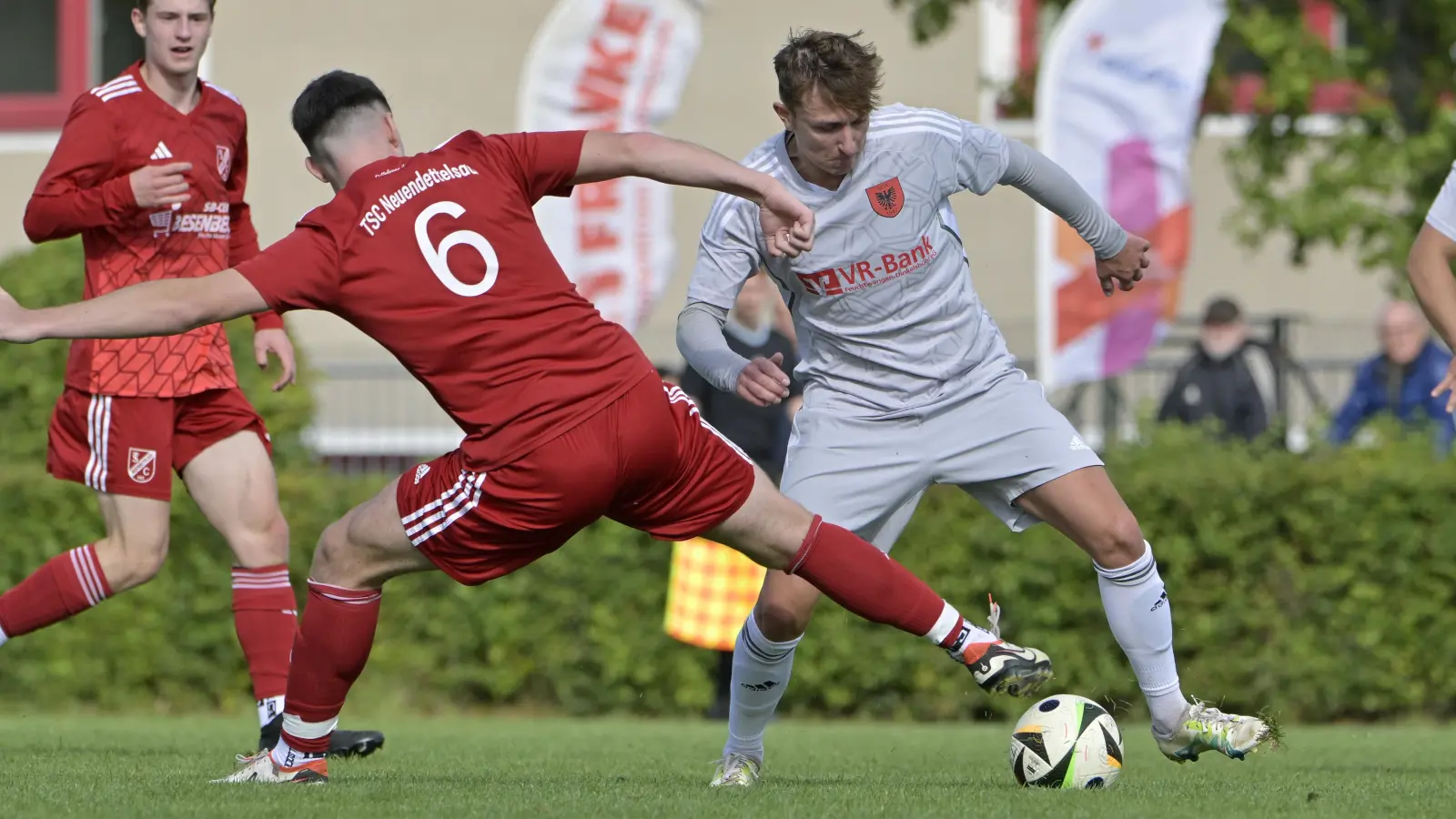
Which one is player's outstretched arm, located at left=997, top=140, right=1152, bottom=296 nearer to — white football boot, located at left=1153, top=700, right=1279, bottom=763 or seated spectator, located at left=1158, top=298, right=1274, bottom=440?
white football boot, located at left=1153, top=700, right=1279, bottom=763

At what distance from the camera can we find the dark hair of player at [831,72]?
588cm

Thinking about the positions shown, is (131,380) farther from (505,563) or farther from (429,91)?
(429,91)

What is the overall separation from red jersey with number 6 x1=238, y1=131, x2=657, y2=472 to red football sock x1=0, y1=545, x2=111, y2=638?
2.16 metres

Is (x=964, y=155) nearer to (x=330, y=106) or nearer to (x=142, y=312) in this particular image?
(x=330, y=106)

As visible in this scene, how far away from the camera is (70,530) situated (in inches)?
435

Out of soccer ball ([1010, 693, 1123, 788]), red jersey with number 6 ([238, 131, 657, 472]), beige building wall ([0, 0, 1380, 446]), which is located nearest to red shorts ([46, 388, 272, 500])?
red jersey with number 6 ([238, 131, 657, 472])

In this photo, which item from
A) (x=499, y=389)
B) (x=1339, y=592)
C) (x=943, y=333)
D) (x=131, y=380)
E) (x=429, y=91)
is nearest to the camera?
(x=499, y=389)

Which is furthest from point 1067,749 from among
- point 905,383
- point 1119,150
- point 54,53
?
point 54,53

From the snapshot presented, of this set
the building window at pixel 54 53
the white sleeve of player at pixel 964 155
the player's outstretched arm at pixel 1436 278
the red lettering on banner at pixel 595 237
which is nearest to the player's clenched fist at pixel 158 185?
the white sleeve of player at pixel 964 155

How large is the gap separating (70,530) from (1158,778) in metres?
6.83

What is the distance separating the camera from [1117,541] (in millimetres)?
6324

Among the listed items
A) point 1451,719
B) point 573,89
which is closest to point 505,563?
point 1451,719

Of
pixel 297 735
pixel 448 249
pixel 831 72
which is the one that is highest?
pixel 831 72

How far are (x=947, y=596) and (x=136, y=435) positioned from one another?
5.26 meters
